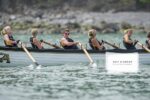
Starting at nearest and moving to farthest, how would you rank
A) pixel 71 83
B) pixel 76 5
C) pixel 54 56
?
1. pixel 71 83
2. pixel 54 56
3. pixel 76 5

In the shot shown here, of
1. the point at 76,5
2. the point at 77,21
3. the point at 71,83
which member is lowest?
the point at 71,83

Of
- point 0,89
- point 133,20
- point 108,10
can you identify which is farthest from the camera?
point 108,10

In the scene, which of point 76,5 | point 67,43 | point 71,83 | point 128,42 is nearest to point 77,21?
point 76,5

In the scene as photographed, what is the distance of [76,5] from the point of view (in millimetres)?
89312

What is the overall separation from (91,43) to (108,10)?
53943 mm

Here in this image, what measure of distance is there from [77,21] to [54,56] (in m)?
46.4

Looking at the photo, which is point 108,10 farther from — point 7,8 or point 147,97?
point 147,97

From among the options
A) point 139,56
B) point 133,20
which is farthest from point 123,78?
point 133,20

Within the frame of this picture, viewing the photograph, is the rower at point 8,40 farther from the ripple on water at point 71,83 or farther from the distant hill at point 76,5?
the distant hill at point 76,5

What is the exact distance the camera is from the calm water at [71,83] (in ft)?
64.3

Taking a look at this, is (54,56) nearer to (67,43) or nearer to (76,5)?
(67,43)

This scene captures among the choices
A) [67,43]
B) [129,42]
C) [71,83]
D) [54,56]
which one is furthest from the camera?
[129,42]

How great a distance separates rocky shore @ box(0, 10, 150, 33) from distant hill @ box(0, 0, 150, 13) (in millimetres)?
2131

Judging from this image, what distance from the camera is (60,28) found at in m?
68.1
